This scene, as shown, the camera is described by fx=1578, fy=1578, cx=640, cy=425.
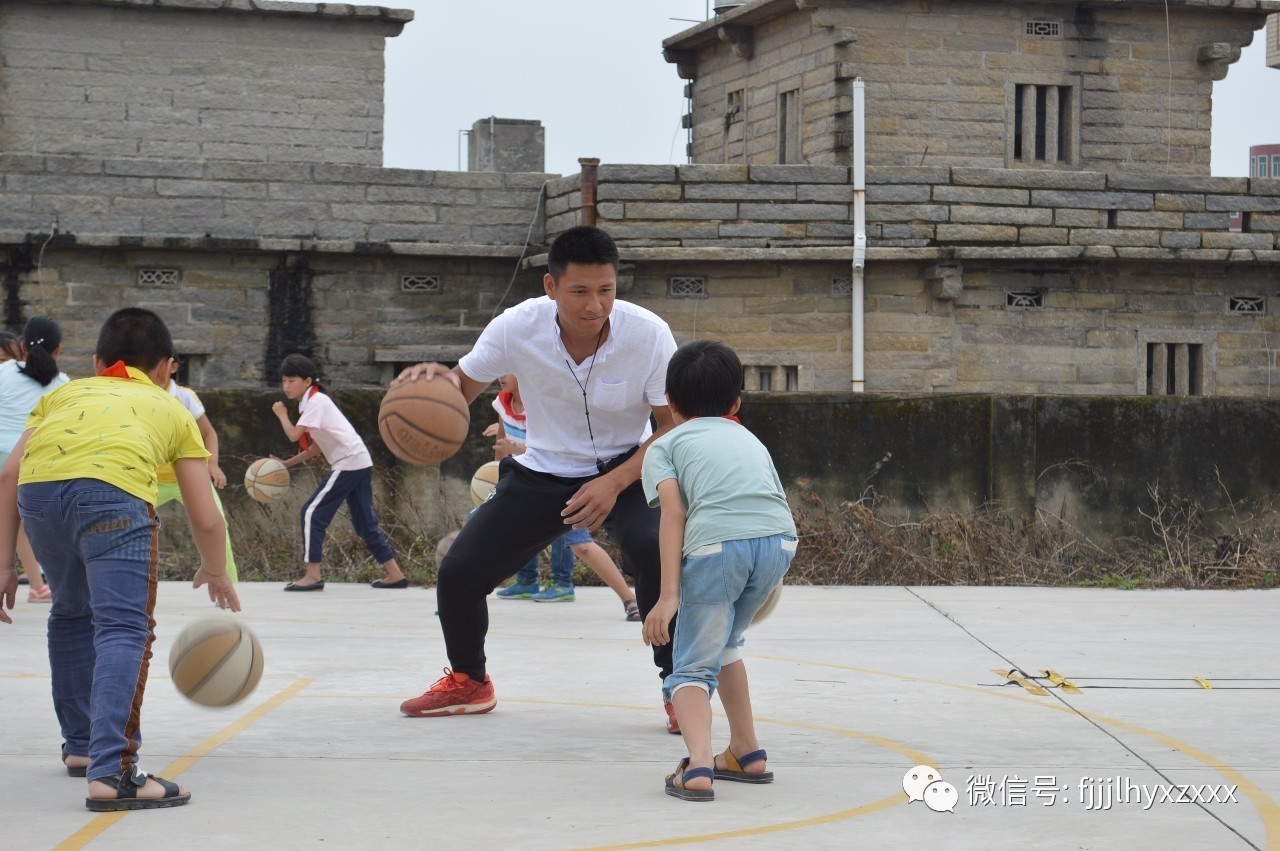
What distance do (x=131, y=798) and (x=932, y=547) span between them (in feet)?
28.1

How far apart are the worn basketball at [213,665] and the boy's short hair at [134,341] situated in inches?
38.6

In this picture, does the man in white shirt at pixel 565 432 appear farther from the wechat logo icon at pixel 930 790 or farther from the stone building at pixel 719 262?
the stone building at pixel 719 262

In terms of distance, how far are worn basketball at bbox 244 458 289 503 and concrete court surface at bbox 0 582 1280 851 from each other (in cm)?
212

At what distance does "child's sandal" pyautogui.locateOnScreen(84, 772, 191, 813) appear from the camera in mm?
4938

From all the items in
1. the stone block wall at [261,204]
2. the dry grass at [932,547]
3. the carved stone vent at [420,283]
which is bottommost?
the dry grass at [932,547]

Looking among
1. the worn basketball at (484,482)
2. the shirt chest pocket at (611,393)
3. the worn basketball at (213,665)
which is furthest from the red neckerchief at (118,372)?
the worn basketball at (484,482)

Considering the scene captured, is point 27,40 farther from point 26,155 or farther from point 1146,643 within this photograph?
point 1146,643

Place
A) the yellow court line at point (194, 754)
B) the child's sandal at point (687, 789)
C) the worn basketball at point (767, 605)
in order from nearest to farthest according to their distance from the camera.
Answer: the yellow court line at point (194, 754) < the child's sandal at point (687, 789) < the worn basketball at point (767, 605)

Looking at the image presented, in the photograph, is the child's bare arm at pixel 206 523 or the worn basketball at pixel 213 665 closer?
the child's bare arm at pixel 206 523

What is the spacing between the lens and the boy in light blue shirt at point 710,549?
5223 mm

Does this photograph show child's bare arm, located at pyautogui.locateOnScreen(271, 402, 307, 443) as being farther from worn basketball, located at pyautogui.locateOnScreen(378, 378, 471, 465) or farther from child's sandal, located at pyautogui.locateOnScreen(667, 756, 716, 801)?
child's sandal, located at pyautogui.locateOnScreen(667, 756, 716, 801)

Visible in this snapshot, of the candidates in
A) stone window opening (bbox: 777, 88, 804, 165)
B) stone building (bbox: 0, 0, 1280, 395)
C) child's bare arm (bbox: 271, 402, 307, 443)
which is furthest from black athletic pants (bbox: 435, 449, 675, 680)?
stone window opening (bbox: 777, 88, 804, 165)

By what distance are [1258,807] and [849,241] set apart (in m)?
14.3

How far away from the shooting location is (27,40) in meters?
24.9
